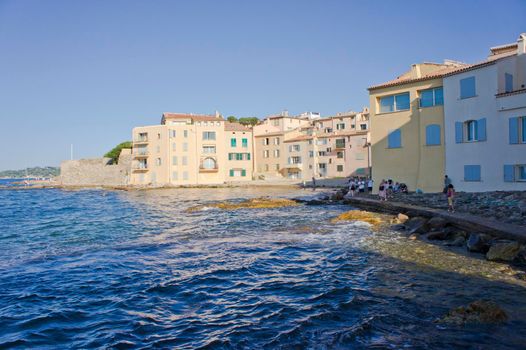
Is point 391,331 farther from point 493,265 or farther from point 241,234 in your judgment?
point 241,234

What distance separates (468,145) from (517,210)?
10.1 metres

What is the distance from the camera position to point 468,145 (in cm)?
2894

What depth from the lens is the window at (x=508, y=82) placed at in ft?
88.7

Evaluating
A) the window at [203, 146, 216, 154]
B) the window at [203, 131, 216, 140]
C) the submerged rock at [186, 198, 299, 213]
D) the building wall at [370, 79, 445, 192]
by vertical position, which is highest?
the window at [203, 131, 216, 140]

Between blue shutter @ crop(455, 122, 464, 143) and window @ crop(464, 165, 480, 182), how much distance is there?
1994 millimetres

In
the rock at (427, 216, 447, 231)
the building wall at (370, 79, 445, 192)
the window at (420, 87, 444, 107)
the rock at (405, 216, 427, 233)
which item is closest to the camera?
the rock at (427, 216, 447, 231)

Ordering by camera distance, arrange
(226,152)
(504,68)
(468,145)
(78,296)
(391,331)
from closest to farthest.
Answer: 1. (391,331)
2. (78,296)
3. (504,68)
4. (468,145)
5. (226,152)

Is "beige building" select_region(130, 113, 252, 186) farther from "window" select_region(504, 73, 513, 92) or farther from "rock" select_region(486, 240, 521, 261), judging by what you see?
"rock" select_region(486, 240, 521, 261)

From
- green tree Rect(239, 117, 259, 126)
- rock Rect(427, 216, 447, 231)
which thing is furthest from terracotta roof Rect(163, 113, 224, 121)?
rock Rect(427, 216, 447, 231)

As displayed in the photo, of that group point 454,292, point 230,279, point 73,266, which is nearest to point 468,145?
point 454,292

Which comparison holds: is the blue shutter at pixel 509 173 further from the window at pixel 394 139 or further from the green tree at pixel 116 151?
the green tree at pixel 116 151

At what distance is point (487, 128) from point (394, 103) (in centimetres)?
879

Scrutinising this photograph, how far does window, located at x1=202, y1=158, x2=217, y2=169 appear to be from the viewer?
82.1 m

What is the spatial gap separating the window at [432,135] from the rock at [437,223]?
12.9 metres
